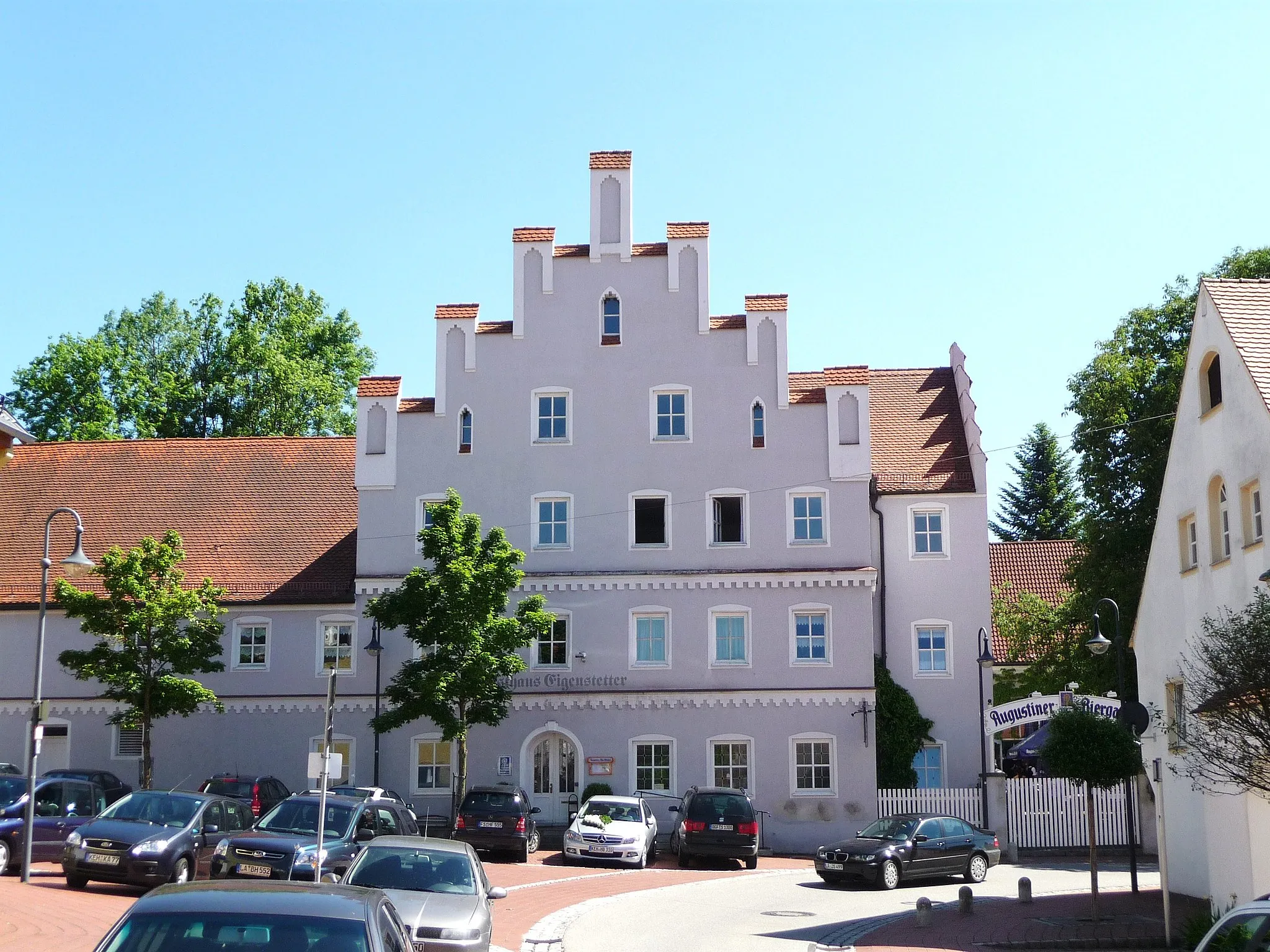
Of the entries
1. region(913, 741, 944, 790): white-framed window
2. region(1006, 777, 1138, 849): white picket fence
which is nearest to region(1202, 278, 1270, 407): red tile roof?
region(1006, 777, 1138, 849): white picket fence

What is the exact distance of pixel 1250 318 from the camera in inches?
931

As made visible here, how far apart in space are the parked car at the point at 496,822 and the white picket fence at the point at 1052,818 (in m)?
13.1

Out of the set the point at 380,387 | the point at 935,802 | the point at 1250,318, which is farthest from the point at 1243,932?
the point at 380,387

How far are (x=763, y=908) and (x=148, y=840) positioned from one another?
1067 cm

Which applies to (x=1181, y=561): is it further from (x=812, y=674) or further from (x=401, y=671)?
(x=401, y=671)

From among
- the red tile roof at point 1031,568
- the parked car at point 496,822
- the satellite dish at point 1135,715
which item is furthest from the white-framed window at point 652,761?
the red tile roof at point 1031,568

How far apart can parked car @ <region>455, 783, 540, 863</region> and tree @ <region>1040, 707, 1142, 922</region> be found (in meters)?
12.9

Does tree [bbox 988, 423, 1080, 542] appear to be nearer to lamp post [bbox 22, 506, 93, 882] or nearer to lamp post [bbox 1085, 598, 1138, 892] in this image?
lamp post [bbox 1085, 598, 1138, 892]

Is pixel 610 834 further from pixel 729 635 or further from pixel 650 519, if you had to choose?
pixel 650 519

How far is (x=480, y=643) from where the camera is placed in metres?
35.6

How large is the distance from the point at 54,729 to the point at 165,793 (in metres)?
19.6

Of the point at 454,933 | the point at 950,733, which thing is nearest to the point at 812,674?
the point at 950,733

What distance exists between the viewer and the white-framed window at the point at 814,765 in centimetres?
3878

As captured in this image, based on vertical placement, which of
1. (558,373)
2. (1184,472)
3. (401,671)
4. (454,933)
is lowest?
(454,933)
